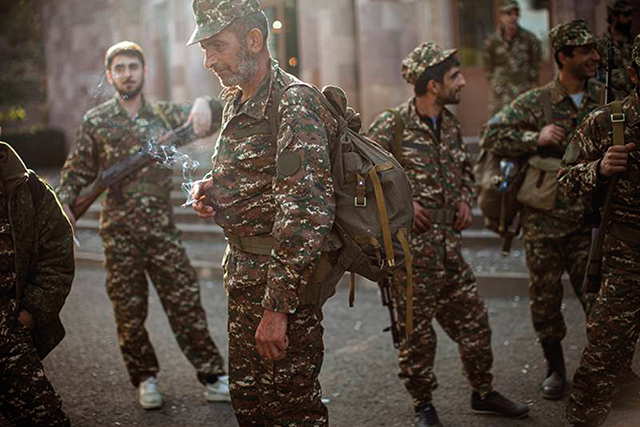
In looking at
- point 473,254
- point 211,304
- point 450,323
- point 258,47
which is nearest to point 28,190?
point 258,47

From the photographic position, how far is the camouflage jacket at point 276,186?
3438 mm

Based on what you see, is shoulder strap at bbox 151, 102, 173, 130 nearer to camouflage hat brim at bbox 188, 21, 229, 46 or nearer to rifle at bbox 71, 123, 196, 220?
rifle at bbox 71, 123, 196, 220

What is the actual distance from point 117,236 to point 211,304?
10.8 feet

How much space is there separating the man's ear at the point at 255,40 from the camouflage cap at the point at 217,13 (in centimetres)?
8

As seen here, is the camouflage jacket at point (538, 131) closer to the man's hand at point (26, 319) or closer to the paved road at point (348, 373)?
the paved road at point (348, 373)

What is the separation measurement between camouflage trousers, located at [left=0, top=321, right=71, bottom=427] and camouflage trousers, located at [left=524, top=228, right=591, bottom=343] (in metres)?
3.07

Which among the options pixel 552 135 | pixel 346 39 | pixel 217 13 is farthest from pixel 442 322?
pixel 346 39

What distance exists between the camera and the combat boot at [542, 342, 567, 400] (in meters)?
5.57

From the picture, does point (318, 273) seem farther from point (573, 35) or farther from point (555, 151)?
point (573, 35)

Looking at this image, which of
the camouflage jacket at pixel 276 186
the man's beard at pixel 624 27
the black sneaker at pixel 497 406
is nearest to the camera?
the camouflage jacket at pixel 276 186

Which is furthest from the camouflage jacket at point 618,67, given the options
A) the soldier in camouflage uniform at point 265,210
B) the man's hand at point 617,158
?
the soldier in camouflage uniform at point 265,210

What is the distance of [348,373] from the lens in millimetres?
6426

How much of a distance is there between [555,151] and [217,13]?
282 centimetres

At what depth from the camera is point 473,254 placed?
9.68 metres
